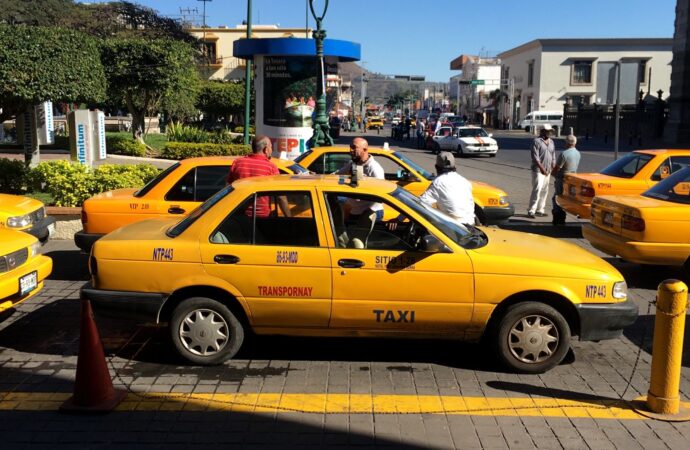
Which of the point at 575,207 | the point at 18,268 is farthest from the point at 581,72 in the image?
the point at 18,268

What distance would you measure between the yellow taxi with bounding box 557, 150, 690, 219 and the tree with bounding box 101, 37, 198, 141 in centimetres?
1793

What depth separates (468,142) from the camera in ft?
105

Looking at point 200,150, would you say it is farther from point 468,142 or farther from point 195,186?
point 195,186

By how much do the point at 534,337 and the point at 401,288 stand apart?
114 cm

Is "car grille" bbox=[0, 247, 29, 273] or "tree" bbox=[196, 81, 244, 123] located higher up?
"tree" bbox=[196, 81, 244, 123]

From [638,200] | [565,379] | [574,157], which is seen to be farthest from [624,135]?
[565,379]

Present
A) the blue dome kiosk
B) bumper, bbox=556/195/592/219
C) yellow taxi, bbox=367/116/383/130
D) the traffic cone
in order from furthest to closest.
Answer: yellow taxi, bbox=367/116/383/130, the blue dome kiosk, bumper, bbox=556/195/592/219, the traffic cone

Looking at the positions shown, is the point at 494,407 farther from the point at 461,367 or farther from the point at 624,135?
the point at 624,135

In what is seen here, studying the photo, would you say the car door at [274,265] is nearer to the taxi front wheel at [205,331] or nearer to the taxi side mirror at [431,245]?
the taxi front wheel at [205,331]

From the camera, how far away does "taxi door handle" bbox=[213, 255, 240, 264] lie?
5.16 metres

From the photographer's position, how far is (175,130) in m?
27.3

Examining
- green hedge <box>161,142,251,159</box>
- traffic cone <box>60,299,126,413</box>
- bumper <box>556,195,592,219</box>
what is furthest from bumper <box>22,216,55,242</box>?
green hedge <box>161,142,251,159</box>

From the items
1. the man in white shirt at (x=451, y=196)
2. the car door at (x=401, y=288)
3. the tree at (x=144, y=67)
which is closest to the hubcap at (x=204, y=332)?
the car door at (x=401, y=288)

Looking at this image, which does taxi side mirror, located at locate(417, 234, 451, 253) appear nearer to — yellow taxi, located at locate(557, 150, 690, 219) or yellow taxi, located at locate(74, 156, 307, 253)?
yellow taxi, located at locate(74, 156, 307, 253)
